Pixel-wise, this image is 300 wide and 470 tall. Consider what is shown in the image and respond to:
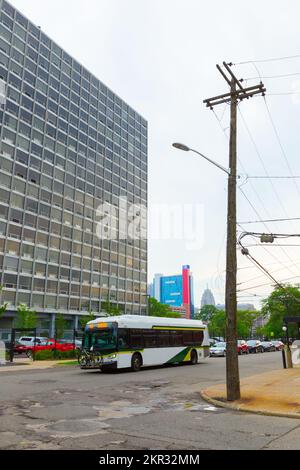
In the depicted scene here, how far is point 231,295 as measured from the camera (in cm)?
1246

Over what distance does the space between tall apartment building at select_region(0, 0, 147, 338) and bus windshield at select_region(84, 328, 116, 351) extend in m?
37.8

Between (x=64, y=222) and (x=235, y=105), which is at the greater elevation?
(x=64, y=222)

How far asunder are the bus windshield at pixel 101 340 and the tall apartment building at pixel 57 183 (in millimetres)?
37786

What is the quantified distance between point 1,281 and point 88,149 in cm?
3478

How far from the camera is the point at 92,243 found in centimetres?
7631

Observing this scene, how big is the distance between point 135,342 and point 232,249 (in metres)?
11.7

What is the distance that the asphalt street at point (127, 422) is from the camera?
22.8ft

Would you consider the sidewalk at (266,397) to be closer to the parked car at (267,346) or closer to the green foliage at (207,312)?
the parked car at (267,346)

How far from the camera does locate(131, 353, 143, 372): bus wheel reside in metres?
22.5

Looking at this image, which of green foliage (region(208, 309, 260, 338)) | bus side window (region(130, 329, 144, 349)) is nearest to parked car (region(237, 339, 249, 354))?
bus side window (region(130, 329, 144, 349))

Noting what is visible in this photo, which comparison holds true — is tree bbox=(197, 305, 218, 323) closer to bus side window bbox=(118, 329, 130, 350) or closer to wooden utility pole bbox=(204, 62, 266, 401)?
bus side window bbox=(118, 329, 130, 350)

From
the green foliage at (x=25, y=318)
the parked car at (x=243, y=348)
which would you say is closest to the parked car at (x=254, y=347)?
the parked car at (x=243, y=348)
